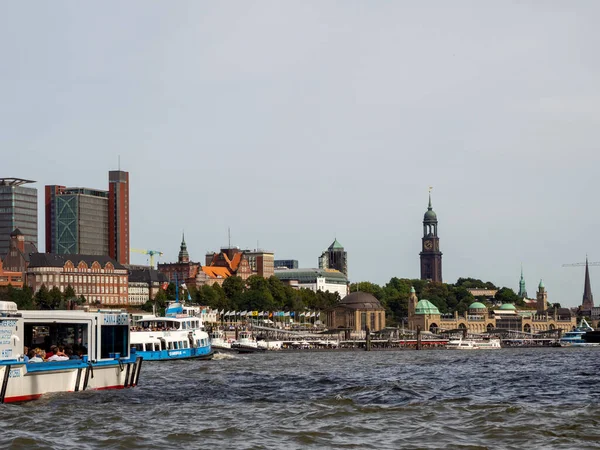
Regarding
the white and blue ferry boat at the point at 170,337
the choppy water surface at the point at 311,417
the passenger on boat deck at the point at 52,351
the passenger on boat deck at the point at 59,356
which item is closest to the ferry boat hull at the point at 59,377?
the passenger on boat deck at the point at 59,356

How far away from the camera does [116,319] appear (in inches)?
2657

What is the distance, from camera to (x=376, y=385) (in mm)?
77625

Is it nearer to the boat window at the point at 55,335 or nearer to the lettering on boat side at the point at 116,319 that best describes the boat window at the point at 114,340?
the lettering on boat side at the point at 116,319

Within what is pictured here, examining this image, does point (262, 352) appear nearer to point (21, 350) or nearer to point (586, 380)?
point (586, 380)

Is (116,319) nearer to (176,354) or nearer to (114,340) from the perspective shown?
(114,340)

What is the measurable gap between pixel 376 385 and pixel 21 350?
26.1m

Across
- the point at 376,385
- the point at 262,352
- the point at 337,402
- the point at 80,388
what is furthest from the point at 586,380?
the point at 262,352

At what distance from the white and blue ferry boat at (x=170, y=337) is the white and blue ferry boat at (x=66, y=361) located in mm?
53477

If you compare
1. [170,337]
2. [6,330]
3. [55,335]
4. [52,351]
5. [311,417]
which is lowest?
[311,417]

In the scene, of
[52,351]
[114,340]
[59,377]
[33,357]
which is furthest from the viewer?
[114,340]

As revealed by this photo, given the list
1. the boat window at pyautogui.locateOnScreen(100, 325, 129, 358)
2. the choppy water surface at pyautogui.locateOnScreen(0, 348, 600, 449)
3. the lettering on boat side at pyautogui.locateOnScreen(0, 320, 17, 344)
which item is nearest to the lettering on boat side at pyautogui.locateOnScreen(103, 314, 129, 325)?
the boat window at pyautogui.locateOnScreen(100, 325, 129, 358)

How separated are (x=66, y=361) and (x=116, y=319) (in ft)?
24.3

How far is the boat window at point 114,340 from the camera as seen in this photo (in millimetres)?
66438

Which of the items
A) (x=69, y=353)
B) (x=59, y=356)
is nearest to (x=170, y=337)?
(x=69, y=353)
